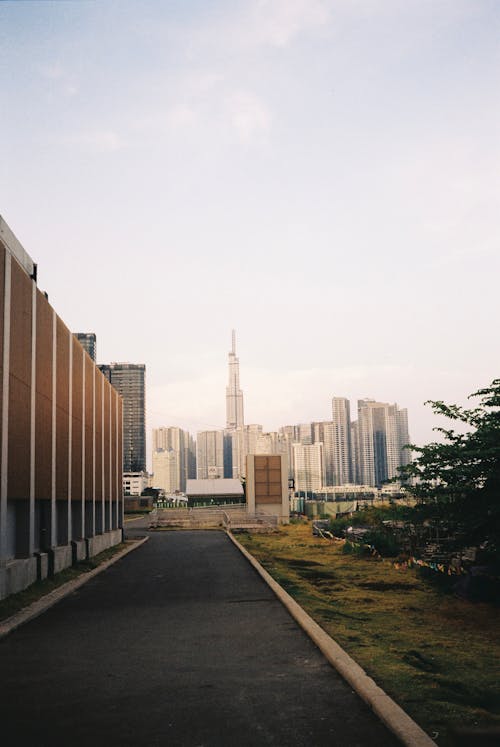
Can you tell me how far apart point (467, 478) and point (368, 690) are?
745 centimetres

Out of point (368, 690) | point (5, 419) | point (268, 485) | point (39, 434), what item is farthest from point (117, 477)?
point (368, 690)

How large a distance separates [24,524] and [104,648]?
872 cm

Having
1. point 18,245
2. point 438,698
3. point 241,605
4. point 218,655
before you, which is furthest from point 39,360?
point 438,698

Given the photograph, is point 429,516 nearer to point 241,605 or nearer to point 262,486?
point 241,605

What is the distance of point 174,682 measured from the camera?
8.15m

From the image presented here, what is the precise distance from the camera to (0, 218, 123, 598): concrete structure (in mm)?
16047

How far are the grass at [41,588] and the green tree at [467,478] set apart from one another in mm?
8678

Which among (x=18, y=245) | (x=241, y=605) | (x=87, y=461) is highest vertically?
(x=18, y=245)

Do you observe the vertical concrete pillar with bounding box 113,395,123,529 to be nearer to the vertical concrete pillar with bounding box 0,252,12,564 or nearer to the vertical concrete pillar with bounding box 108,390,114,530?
the vertical concrete pillar with bounding box 108,390,114,530

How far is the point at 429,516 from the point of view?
47.4 ft

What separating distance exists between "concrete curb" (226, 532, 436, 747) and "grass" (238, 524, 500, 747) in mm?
167

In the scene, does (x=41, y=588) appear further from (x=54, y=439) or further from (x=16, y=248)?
(x=16, y=248)

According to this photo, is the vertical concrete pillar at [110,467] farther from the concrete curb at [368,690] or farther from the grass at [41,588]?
the concrete curb at [368,690]

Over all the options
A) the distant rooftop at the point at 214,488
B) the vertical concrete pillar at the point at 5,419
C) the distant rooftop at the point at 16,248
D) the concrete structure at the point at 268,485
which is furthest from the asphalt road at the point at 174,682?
the distant rooftop at the point at 214,488
